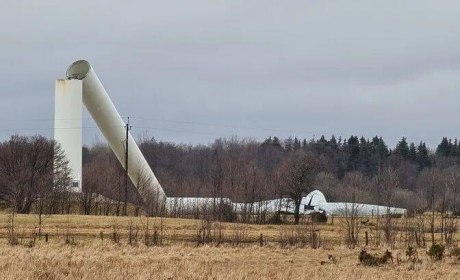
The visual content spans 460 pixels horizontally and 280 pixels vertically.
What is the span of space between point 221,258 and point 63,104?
25977mm

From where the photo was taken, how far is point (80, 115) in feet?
152

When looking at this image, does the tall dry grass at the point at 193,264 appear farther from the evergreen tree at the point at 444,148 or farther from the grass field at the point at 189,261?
the evergreen tree at the point at 444,148

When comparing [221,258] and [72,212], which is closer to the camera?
[221,258]

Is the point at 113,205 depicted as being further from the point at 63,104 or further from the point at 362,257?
the point at 362,257

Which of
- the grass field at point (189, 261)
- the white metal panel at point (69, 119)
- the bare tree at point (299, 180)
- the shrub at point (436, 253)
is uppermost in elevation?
the white metal panel at point (69, 119)

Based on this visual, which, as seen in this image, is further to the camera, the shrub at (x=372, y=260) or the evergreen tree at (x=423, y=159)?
the evergreen tree at (x=423, y=159)

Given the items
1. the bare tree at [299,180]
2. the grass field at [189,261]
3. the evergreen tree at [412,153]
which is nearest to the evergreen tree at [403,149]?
the evergreen tree at [412,153]

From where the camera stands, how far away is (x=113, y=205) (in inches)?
2042

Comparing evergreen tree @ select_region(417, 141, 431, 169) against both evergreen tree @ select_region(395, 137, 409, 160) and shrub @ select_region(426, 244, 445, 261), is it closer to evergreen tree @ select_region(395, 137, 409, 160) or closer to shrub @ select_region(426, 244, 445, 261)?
evergreen tree @ select_region(395, 137, 409, 160)

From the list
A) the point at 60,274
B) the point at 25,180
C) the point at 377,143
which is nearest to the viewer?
the point at 60,274

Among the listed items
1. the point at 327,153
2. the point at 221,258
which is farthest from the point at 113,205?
the point at 327,153

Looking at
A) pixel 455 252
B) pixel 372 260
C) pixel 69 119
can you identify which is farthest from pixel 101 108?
pixel 372 260

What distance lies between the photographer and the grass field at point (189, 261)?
57.5 feet

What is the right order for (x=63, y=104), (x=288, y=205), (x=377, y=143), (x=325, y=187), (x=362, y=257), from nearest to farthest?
(x=362, y=257) < (x=63, y=104) < (x=288, y=205) < (x=325, y=187) < (x=377, y=143)
